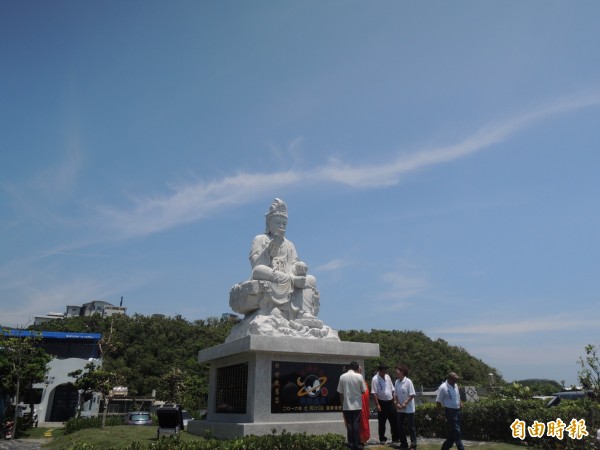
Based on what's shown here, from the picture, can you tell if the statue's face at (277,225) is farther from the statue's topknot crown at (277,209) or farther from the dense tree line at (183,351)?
the dense tree line at (183,351)

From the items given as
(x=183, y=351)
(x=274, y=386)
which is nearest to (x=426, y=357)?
(x=183, y=351)

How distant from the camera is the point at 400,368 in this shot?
300 inches

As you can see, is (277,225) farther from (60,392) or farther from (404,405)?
(60,392)

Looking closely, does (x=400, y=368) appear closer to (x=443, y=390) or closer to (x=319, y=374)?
(x=443, y=390)

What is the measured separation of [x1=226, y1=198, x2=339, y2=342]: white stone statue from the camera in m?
9.19

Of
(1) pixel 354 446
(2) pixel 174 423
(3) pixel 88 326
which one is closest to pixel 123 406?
(3) pixel 88 326

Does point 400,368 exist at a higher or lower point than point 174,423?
higher

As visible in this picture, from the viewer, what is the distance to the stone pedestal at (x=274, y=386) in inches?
316

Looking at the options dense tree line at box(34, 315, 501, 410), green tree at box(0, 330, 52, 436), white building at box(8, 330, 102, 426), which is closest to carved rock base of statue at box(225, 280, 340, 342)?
green tree at box(0, 330, 52, 436)

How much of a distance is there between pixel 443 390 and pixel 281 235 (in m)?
4.83

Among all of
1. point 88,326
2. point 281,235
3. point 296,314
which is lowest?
point 296,314

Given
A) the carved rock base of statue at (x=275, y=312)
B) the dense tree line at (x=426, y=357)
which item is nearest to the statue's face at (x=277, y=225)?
the carved rock base of statue at (x=275, y=312)

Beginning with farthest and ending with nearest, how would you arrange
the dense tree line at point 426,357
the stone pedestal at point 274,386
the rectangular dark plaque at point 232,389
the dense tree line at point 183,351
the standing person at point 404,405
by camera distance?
the dense tree line at point 426,357 → the dense tree line at point 183,351 → the rectangular dark plaque at point 232,389 → the stone pedestal at point 274,386 → the standing person at point 404,405

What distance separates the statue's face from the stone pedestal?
274 cm
